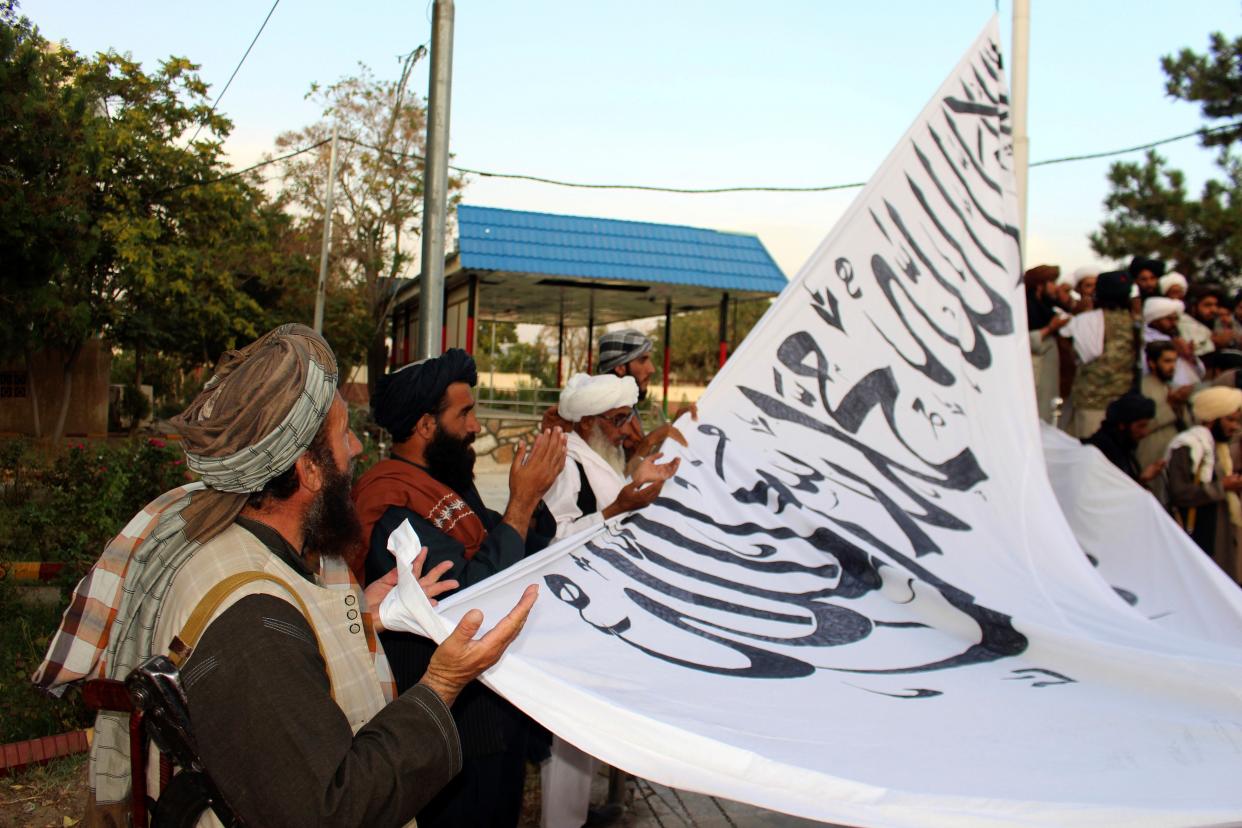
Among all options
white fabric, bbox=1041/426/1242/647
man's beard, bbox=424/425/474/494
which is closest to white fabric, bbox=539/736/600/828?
man's beard, bbox=424/425/474/494

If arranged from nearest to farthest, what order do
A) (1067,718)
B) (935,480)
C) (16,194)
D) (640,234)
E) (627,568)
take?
(1067,718)
(627,568)
(935,480)
(16,194)
(640,234)

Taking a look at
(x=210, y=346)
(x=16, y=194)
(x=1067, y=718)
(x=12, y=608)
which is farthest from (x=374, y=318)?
(x=1067, y=718)

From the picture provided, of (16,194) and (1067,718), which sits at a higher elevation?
(16,194)

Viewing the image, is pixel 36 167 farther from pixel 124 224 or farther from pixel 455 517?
pixel 124 224

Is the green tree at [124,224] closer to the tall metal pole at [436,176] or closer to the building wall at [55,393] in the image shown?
the building wall at [55,393]

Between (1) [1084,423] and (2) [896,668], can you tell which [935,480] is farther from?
(1) [1084,423]

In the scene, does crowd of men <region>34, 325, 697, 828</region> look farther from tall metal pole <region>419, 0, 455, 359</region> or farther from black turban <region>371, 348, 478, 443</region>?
tall metal pole <region>419, 0, 455, 359</region>

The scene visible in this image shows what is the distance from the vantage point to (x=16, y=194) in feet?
22.5

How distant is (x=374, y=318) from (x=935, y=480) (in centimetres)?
2507

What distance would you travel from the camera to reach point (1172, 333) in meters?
6.61

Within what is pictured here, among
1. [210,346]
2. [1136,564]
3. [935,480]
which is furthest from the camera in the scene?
[210,346]

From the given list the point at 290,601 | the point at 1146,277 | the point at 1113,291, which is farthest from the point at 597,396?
the point at 1146,277

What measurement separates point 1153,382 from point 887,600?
4265mm

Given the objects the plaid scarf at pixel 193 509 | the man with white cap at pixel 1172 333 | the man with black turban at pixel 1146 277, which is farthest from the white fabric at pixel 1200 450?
the plaid scarf at pixel 193 509
